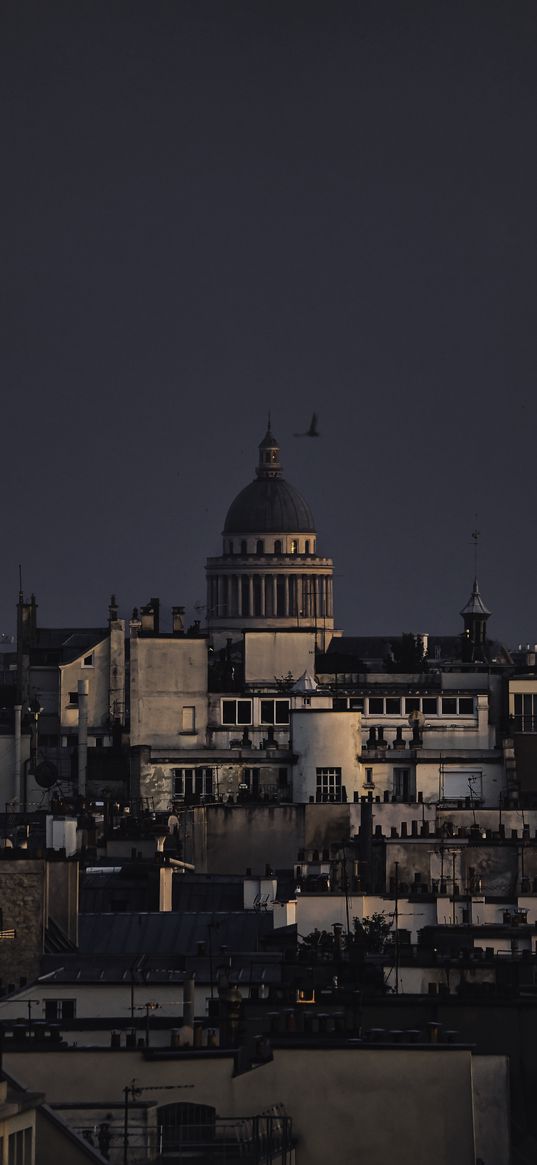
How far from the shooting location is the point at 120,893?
62312 mm

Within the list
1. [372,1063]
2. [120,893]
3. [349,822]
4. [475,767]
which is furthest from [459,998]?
[475,767]

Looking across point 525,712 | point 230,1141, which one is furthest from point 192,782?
point 230,1141

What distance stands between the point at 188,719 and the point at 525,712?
352 inches

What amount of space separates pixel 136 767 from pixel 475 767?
9.06 m

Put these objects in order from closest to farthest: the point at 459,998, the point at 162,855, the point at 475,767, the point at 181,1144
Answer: the point at 181,1144 < the point at 459,998 < the point at 162,855 < the point at 475,767

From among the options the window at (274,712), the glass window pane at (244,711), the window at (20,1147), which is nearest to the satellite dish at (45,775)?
the glass window pane at (244,711)

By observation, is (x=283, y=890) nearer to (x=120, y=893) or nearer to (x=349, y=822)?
(x=120, y=893)

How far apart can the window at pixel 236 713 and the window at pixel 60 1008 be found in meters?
64.5

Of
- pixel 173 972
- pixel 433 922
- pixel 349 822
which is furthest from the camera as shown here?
pixel 349 822

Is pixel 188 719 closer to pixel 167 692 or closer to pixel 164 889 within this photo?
pixel 167 692

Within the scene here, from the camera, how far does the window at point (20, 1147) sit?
27.4 metres

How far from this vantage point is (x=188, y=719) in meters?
107

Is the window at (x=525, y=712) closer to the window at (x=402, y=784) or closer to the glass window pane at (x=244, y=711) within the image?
the glass window pane at (x=244, y=711)

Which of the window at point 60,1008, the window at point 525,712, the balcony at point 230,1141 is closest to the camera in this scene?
the balcony at point 230,1141
